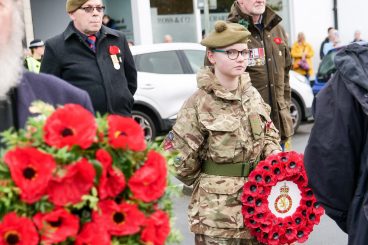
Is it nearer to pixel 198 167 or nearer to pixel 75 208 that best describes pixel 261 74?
pixel 198 167

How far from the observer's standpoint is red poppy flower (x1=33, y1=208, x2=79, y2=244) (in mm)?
1708

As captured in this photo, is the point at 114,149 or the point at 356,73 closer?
the point at 114,149

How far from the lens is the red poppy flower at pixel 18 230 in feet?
5.57

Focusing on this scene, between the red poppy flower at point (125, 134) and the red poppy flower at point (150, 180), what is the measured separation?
48 millimetres

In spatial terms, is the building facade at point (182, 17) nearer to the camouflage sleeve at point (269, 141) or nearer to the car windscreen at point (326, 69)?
the car windscreen at point (326, 69)

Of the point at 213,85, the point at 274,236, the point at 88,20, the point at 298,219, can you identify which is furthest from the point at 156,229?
the point at 88,20

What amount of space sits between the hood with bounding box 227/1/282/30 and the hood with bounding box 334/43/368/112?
7.69 ft

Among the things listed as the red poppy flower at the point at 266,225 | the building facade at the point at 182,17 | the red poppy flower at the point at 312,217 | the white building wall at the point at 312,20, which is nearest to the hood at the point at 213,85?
the red poppy flower at the point at 266,225

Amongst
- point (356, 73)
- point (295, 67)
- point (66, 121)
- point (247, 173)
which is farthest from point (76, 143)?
point (295, 67)

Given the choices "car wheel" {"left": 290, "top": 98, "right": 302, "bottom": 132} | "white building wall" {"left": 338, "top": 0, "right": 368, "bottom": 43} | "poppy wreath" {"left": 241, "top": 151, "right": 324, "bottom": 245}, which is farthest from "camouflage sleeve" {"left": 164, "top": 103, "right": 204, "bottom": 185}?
"white building wall" {"left": 338, "top": 0, "right": 368, "bottom": 43}

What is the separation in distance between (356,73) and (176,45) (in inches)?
332

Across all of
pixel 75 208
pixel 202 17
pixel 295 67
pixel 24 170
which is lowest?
pixel 295 67

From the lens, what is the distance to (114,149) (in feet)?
5.92

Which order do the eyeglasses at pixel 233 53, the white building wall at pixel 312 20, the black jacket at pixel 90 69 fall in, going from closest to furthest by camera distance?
the eyeglasses at pixel 233 53 < the black jacket at pixel 90 69 < the white building wall at pixel 312 20
